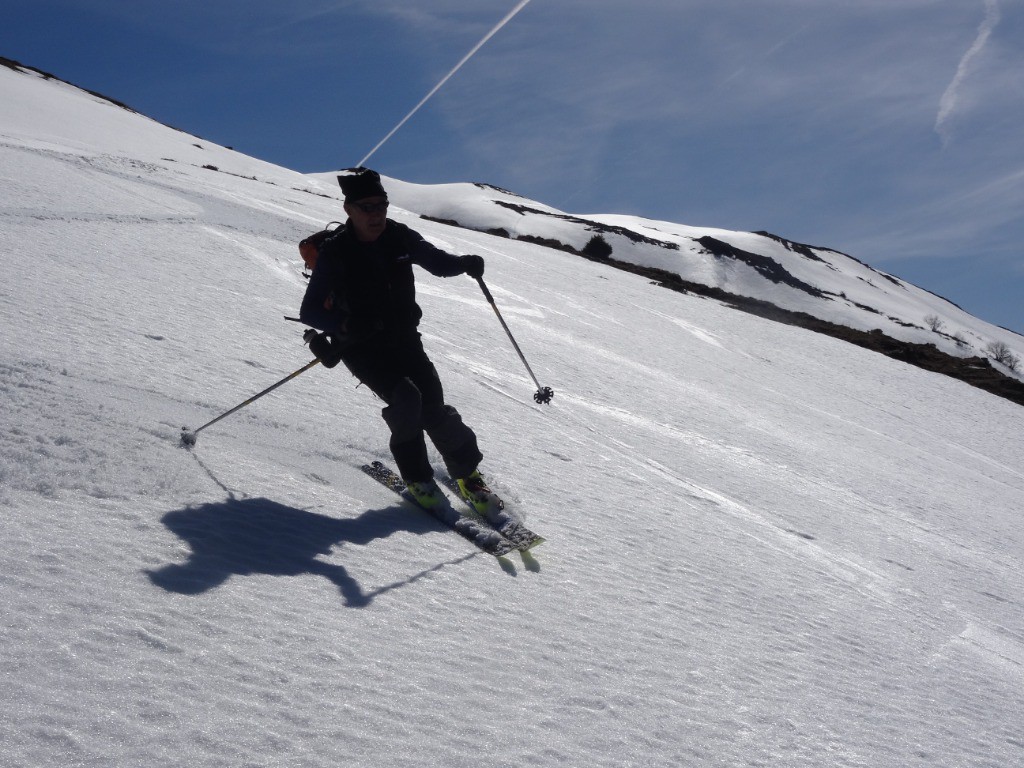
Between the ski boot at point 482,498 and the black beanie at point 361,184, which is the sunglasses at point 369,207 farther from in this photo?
the ski boot at point 482,498

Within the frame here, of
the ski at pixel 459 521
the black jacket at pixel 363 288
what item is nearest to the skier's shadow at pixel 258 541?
the ski at pixel 459 521

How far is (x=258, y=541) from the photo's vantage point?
3.05 metres

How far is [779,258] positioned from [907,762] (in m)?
65.2

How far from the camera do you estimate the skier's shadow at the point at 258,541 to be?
8.75 ft

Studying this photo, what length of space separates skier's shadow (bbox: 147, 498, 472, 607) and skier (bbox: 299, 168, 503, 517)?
474 mm

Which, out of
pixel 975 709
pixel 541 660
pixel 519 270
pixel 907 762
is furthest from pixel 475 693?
pixel 519 270

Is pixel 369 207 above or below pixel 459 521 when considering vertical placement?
above

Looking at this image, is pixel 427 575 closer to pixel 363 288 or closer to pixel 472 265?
pixel 363 288

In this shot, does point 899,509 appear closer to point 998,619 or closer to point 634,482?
point 998,619

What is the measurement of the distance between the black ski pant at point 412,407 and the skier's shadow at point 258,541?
433 mm

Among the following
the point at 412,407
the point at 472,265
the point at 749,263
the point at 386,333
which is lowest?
the point at 412,407

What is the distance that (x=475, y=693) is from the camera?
7.95 feet

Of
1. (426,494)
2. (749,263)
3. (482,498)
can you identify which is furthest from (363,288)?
(749,263)

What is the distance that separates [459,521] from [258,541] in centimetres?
103
